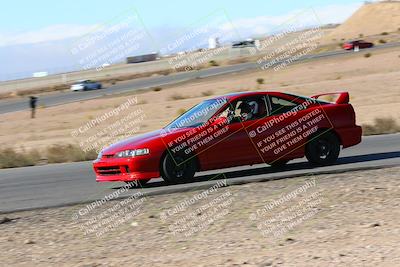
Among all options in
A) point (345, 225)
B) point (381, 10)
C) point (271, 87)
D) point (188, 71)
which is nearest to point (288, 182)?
point (345, 225)

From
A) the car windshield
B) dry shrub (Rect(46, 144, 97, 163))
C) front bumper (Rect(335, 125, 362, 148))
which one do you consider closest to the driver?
the car windshield

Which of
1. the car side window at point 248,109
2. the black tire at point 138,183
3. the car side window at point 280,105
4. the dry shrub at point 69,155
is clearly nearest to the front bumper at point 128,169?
the black tire at point 138,183

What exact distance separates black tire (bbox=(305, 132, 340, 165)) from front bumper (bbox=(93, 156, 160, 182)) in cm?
274

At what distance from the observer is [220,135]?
40.8 ft

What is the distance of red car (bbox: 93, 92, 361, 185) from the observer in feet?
39.8

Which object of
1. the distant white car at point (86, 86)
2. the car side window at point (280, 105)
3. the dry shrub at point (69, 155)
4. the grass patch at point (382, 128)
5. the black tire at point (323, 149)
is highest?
the car side window at point (280, 105)

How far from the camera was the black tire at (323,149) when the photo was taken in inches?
520

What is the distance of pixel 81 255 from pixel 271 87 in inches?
1447

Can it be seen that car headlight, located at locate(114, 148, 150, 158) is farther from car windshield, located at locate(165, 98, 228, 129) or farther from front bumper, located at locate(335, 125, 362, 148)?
front bumper, located at locate(335, 125, 362, 148)

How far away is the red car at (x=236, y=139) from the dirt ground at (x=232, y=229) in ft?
3.43

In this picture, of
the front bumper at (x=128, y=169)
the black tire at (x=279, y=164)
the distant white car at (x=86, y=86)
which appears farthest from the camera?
the distant white car at (x=86, y=86)

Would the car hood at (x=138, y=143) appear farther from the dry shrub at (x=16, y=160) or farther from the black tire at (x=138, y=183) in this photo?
the dry shrub at (x=16, y=160)

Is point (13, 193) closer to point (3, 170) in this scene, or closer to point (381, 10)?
point (3, 170)

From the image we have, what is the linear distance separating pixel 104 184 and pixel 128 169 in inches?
58.2
